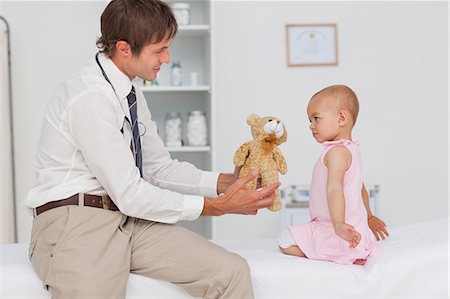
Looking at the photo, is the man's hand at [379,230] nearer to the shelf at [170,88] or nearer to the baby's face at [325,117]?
the baby's face at [325,117]

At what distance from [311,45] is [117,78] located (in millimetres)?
1935

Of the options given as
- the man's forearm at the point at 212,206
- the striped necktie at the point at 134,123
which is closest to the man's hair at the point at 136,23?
the striped necktie at the point at 134,123

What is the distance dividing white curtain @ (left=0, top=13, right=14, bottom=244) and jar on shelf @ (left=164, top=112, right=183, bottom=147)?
2.75 feet

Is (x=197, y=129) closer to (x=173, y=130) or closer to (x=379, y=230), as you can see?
(x=173, y=130)

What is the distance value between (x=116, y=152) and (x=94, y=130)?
8 cm

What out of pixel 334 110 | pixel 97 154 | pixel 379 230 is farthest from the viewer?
pixel 379 230

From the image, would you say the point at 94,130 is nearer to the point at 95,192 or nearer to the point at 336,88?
the point at 95,192

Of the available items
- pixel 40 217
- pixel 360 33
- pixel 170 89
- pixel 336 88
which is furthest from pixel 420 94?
pixel 40 217

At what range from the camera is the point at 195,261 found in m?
1.75

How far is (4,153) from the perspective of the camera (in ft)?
11.5

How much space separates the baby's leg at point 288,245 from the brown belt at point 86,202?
522 mm

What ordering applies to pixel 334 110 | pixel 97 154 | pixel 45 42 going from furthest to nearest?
pixel 45 42 < pixel 334 110 < pixel 97 154

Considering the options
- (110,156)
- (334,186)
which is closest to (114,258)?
(110,156)

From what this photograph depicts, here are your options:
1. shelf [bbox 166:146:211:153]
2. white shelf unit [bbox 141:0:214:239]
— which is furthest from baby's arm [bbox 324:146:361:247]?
white shelf unit [bbox 141:0:214:239]
